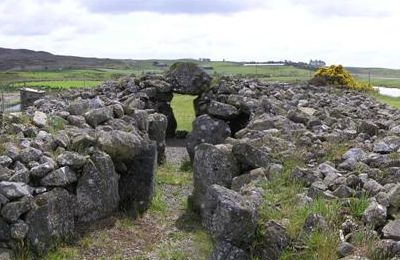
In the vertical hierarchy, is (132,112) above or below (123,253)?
above

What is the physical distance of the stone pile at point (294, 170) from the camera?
8523mm

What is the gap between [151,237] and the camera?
565 inches

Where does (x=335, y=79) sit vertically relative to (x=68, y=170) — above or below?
above

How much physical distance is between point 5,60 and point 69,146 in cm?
13791

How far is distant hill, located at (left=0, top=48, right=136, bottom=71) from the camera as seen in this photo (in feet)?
429

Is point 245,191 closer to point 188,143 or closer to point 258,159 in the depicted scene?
point 258,159

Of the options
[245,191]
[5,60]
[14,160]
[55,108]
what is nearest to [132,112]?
[55,108]

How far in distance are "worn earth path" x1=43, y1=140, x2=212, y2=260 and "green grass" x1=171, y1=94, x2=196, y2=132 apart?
47.1 feet

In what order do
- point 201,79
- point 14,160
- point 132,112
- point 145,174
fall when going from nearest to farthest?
point 14,160, point 145,174, point 132,112, point 201,79

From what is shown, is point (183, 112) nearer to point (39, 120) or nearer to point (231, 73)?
point (231, 73)

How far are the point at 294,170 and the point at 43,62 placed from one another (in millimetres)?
141048

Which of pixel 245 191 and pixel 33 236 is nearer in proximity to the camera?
pixel 245 191

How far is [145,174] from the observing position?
16469 mm

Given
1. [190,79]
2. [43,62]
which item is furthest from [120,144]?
[43,62]
